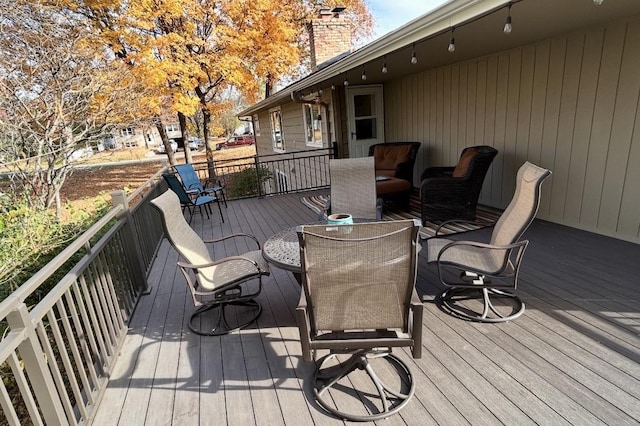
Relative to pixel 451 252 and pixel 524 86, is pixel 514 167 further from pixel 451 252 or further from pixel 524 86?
pixel 451 252

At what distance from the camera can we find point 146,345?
2.38 m

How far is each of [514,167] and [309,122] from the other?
563 cm

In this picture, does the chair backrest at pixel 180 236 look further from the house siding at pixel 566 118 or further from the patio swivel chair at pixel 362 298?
the house siding at pixel 566 118

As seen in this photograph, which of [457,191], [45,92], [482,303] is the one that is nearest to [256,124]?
[45,92]

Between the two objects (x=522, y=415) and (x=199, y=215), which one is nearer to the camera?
(x=522, y=415)

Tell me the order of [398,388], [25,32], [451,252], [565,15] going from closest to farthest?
[398,388] → [451,252] → [565,15] → [25,32]

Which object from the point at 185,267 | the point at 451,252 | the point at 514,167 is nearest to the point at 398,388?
the point at 451,252

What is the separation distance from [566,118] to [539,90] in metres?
0.51

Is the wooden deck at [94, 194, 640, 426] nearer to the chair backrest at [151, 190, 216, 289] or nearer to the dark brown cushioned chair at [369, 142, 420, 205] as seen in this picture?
the chair backrest at [151, 190, 216, 289]

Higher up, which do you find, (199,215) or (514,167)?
(514,167)

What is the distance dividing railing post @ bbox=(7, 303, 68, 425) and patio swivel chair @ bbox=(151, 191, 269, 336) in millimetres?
890

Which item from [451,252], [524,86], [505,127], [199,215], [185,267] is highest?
[524,86]

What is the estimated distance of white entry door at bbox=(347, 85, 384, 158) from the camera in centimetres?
747

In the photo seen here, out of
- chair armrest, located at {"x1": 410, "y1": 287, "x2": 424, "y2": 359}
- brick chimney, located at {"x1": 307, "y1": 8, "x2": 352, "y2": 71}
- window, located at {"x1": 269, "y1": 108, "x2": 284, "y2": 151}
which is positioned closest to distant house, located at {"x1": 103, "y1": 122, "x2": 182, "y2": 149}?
window, located at {"x1": 269, "y1": 108, "x2": 284, "y2": 151}
